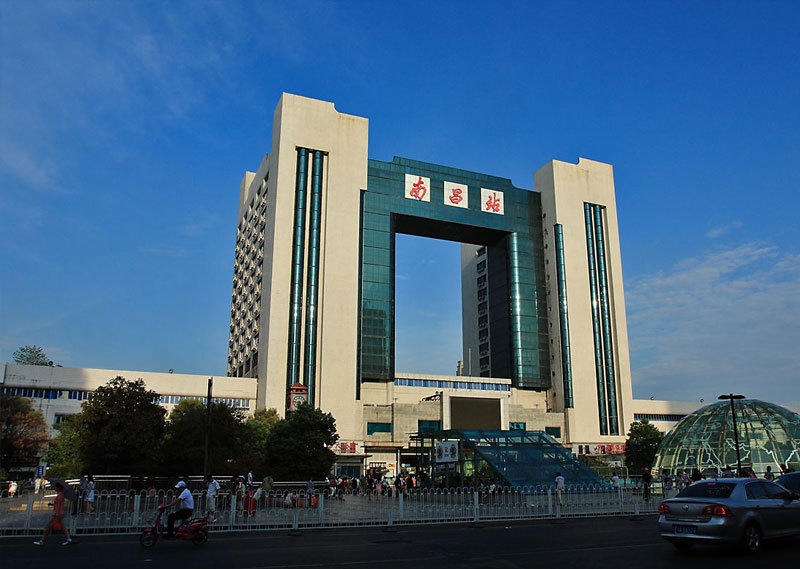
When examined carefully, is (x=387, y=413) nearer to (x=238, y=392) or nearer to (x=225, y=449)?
(x=238, y=392)

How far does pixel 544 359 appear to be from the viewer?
9200 centimetres

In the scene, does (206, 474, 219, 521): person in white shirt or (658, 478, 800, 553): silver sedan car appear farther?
(206, 474, 219, 521): person in white shirt

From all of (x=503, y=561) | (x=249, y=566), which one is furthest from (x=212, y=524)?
(x=503, y=561)

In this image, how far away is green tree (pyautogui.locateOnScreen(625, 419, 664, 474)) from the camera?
7619 cm

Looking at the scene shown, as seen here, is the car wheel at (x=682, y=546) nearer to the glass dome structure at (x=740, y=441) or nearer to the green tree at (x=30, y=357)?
the glass dome structure at (x=740, y=441)

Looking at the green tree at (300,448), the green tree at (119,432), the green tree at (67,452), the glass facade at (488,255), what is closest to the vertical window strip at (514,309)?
the glass facade at (488,255)

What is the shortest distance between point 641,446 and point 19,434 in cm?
6747

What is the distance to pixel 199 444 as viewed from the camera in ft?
152

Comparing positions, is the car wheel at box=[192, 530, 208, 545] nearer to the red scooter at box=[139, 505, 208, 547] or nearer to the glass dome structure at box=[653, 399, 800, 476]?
the red scooter at box=[139, 505, 208, 547]

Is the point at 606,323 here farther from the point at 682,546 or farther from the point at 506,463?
the point at 682,546

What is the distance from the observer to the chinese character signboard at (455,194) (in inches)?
3546

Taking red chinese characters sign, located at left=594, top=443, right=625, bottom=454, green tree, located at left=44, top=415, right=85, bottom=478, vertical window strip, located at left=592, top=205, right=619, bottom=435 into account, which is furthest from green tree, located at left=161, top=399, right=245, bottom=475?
vertical window strip, located at left=592, top=205, right=619, bottom=435

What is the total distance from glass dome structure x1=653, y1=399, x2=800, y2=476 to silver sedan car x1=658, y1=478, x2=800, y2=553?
91.7ft

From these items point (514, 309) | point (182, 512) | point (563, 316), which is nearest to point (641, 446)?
point (563, 316)
